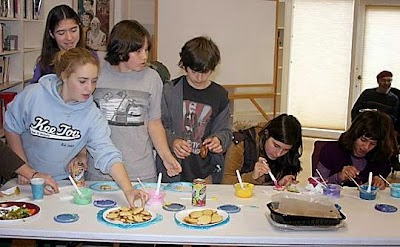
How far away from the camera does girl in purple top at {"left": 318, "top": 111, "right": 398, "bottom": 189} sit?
9.07 feet

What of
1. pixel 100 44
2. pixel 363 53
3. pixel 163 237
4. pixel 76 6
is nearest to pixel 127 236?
pixel 163 237

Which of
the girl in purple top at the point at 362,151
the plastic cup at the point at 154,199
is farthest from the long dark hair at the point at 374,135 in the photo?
the plastic cup at the point at 154,199

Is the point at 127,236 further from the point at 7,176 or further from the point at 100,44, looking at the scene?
the point at 100,44

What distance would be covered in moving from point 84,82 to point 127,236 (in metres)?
0.67

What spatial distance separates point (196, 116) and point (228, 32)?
10.6ft

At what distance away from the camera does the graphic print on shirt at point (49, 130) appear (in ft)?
7.22

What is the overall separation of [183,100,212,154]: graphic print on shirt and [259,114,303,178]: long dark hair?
0.31m

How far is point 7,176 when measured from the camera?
224 cm

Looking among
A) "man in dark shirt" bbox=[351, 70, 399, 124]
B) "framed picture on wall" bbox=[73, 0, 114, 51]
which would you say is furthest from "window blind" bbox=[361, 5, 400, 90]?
"framed picture on wall" bbox=[73, 0, 114, 51]

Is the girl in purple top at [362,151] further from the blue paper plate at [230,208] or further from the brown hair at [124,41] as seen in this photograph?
the brown hair at [124,41]

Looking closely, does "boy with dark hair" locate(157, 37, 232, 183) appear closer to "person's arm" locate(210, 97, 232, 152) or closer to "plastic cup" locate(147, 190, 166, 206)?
"person's arm" locate(210, 97, 232, 152)

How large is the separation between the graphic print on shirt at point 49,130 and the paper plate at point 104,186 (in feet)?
0.85

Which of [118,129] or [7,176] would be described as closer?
[7,176]

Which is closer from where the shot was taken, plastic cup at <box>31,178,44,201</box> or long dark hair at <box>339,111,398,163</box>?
plastic cup at <box>31,178,44,201</box>
